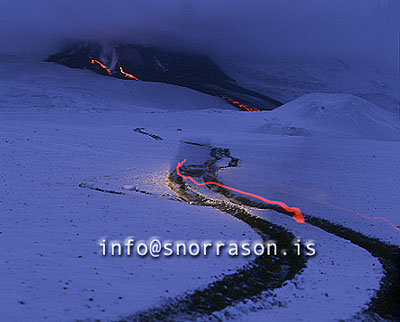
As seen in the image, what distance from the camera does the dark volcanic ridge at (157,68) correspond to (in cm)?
13938

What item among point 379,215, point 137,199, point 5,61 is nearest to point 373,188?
point 379,215

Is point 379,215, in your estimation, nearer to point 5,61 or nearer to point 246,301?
point 246,301

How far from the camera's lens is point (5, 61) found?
134m

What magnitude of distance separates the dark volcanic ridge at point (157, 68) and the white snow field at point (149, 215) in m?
87.2

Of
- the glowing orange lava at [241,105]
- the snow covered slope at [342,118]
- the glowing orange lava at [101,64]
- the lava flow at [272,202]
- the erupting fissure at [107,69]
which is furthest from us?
the erupting fissure at [107,69]

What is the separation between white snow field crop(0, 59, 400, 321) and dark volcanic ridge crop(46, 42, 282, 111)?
8716 centimetres

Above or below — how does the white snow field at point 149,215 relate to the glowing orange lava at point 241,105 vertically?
above

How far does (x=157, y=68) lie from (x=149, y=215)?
504ft

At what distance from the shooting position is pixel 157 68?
166 meters

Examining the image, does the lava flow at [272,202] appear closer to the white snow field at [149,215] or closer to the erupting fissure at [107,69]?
the white snow field at [149,215]

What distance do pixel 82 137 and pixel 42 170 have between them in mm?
14120

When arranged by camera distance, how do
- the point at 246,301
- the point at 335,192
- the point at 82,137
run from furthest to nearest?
1. the point at 82,137
2. the point at 335,192
3. the point at 246,301

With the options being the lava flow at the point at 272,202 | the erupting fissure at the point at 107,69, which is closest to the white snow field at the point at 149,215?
the lava flow at the point at 272,202

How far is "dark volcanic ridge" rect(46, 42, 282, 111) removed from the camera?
5487 inches
